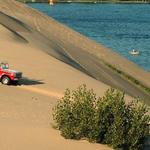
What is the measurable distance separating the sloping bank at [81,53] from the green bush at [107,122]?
1467 cm

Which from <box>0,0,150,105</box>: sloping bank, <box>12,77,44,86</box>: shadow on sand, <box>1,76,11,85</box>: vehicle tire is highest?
<box>1,76,11,85</box>: vehicle tire

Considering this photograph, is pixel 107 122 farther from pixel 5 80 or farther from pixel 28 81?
pixel 28 81

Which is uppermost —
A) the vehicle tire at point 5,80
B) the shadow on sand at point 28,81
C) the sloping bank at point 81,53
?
the vehicle tire at point 5,80

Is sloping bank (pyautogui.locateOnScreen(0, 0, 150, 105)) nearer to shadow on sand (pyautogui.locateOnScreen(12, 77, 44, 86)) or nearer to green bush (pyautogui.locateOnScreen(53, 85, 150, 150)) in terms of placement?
shadow on sand (pyautogui.locateOnScreen(12, 77, 44, 86))

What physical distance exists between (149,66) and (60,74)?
24.4m

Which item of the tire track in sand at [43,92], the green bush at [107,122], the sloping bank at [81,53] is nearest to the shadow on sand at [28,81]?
the tire track in sand at [43,92]

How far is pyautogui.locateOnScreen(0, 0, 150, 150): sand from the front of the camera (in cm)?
1630

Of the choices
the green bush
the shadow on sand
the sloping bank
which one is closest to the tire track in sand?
the shadow on sand

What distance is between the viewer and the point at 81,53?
47.7 metres

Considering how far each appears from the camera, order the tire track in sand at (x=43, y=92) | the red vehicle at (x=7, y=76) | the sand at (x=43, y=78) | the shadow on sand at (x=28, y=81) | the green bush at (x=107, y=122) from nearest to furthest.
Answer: the green bush at (x=107, y=122) → the sand at (x=43, y=78) → the red vehicle at (x=7, y=76) → the tire track in sand at (x=43, y=92) → the shadow on sand at (x=28, y=81)

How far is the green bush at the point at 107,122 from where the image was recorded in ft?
52.5

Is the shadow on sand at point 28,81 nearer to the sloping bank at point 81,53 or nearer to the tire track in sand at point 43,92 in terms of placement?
the tire track in sand at point 43,92

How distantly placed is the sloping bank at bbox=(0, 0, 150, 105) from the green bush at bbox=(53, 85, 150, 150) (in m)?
14.7

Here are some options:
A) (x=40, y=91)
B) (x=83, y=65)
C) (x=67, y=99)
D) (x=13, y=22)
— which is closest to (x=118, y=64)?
(x=83, y=65)
